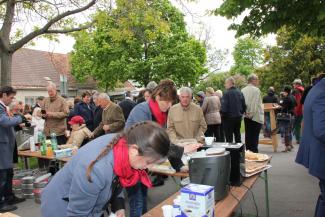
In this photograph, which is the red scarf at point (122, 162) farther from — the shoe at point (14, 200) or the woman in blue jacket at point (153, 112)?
the shoe at point (14, 200)

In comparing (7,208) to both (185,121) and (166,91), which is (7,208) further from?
(166,91)

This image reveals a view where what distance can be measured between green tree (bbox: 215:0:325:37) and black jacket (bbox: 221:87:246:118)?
1.21m

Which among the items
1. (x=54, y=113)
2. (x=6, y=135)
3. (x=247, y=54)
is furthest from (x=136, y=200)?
(x=247, y=54)

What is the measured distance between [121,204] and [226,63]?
1718 inches

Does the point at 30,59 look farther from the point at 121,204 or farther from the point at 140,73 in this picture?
the point at 121,204

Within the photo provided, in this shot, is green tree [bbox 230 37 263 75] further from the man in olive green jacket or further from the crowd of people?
the man in olive green jacket

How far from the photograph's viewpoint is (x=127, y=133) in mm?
1670

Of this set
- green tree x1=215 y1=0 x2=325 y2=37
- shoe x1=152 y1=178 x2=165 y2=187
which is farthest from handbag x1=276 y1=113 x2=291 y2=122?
shoe x1=152 y1=178 x2=165 y2=187

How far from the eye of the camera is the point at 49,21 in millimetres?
7965

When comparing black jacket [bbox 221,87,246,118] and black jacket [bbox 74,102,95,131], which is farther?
black jacket [bbox 74,102,95,131]

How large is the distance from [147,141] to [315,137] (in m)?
1.76

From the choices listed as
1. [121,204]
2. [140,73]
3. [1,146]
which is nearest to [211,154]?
[121,204]

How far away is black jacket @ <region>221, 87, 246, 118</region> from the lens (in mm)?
7312

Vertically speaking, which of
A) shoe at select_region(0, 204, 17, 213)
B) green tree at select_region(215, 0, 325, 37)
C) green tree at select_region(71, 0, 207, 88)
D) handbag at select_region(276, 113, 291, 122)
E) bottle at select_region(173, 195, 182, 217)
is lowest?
shoe at select_region(0, 204, 17, 213)
